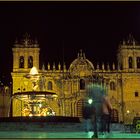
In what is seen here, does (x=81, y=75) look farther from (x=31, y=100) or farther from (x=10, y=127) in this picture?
(x=10, y=127)

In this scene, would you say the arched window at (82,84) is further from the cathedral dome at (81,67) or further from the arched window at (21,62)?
the arched window at (21,62)

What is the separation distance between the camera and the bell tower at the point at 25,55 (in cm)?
2883

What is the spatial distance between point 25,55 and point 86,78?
476 cm

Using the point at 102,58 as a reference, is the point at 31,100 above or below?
below

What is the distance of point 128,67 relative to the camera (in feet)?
101

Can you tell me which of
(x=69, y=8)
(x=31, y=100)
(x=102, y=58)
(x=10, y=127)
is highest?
(x=102, y=58)

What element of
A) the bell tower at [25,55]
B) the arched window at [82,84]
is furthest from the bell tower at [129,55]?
the bell tower at [25,55]

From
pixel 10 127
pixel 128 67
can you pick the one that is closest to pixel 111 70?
pixel 128 67

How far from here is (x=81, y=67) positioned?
30906 millimetres

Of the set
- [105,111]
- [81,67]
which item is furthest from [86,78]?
[105,111]

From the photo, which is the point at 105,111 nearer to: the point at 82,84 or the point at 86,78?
the point at 86,78

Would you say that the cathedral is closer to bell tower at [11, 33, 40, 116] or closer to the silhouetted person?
bell tower at [11, 33, 40, 116]

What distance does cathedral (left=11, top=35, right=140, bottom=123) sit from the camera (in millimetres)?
29500

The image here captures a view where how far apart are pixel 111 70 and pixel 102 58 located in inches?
91.9
